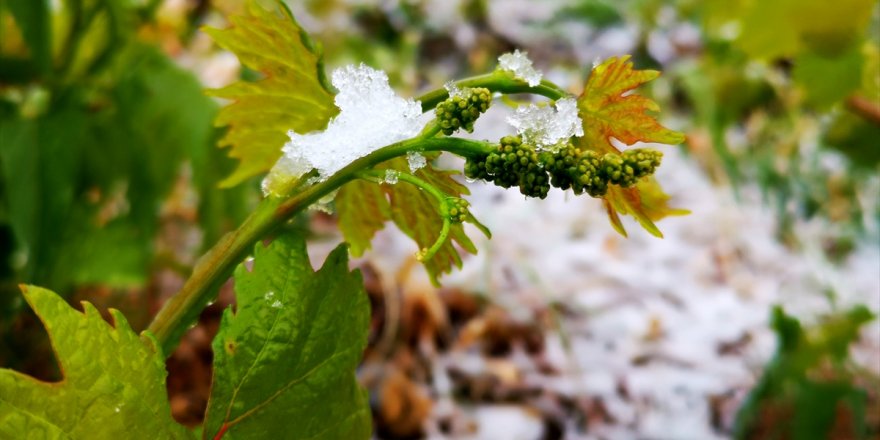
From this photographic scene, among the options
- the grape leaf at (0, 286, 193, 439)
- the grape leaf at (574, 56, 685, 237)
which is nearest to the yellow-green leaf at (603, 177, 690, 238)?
the grape leaf at (574, 56, 685, 237)

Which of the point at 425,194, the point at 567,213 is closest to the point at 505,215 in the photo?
the point at 567,213

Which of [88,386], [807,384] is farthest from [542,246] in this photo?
[88,386]

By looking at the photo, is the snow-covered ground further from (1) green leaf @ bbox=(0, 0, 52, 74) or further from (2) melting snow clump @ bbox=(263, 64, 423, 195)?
(2) melting snow clump @ bbox=(263, 64, 423, 195)

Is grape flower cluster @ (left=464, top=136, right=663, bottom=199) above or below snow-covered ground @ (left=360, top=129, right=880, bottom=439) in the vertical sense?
below

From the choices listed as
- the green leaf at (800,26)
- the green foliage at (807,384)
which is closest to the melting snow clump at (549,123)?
the green leaf at (800,26)

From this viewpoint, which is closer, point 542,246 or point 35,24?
A: point 35,24

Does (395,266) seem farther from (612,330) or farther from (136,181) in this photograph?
(136,181)

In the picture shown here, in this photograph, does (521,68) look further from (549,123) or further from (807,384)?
(807,384)
